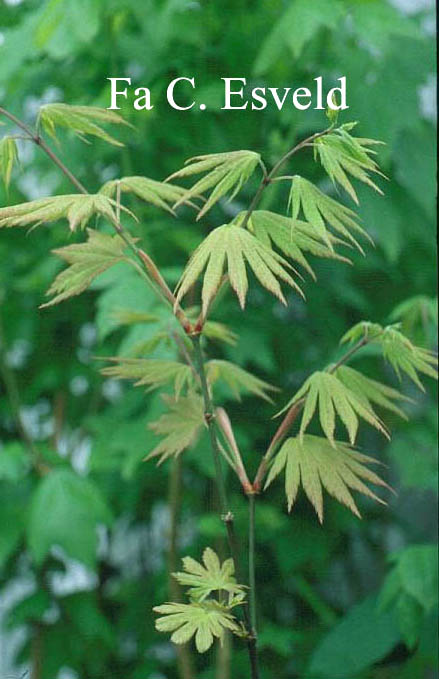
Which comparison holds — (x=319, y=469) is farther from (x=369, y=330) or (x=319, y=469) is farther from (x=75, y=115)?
(x=75, y=115)

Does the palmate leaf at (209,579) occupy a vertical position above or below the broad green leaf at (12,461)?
above

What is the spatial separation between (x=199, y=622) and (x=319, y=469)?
0.15 m

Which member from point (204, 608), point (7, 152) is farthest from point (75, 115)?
point (204, 608)

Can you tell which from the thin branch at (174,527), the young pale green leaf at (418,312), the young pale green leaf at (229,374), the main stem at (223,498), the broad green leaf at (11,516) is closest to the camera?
the main stem at (223,498)

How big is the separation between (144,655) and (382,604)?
25.4 inches

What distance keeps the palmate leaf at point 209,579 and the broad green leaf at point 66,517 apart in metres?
0.67

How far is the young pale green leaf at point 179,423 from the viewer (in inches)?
36.3

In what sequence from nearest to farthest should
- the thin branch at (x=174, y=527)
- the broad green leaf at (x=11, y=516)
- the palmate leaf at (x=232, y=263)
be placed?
1. the palmate leaf at (x=232, y=263)
2. the thin branch at (x=174, y=527)
3. the broad green leaf at (x=11, y=516)

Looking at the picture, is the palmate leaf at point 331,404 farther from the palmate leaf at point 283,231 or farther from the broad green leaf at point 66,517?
the broad green leaf at point 66,517

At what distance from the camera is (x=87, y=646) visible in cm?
180

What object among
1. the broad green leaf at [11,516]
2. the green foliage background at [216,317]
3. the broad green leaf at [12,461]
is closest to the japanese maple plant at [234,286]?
the green foliage background at [216,317]

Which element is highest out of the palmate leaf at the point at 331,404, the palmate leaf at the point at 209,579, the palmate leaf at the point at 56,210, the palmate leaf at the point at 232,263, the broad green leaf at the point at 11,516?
the palmate leaf at the point at 56,210

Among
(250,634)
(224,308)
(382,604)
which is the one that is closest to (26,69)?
(224,308)

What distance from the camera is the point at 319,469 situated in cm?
86
